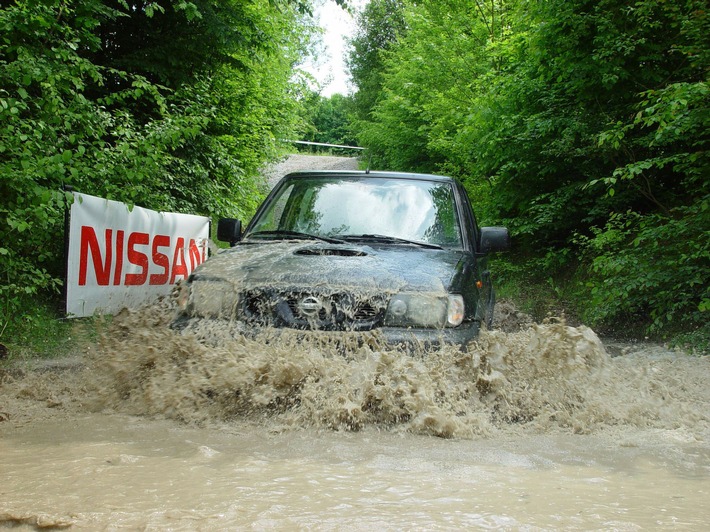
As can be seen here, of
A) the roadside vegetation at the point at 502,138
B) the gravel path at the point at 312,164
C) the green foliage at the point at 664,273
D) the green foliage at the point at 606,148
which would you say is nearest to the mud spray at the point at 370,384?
the roadside vegetation at the point at 502,138

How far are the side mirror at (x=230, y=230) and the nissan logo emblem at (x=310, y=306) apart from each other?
5.93ft

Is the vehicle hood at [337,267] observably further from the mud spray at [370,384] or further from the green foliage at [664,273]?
the green foliage at [664,273]

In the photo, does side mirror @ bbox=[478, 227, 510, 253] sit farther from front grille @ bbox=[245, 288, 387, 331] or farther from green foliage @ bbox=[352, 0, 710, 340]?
green foliage @ bbox=[352, 0, 710, 340]

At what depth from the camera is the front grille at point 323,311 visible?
446 cm

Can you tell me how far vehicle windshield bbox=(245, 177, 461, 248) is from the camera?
575cm

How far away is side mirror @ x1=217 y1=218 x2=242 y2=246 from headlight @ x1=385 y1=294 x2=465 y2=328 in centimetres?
208

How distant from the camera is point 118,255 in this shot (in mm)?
7184

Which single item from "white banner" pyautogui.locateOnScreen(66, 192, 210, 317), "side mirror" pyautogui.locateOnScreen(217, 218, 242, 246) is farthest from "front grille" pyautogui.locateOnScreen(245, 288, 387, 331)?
"white banner" pyautogui.locateOnScreen(66, 192, 210, 317)

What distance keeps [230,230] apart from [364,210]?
3.72 feet

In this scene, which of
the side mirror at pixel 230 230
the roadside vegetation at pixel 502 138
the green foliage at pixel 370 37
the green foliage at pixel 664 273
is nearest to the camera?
the side mirror at pixel 230 230

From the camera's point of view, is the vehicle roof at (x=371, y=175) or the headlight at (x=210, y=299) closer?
the headlight at (x=210, y=299)

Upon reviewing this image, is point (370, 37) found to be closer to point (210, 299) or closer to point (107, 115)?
Answer: point (107, 115)

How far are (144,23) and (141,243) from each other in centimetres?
481

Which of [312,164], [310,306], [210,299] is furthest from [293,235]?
[312,164]
